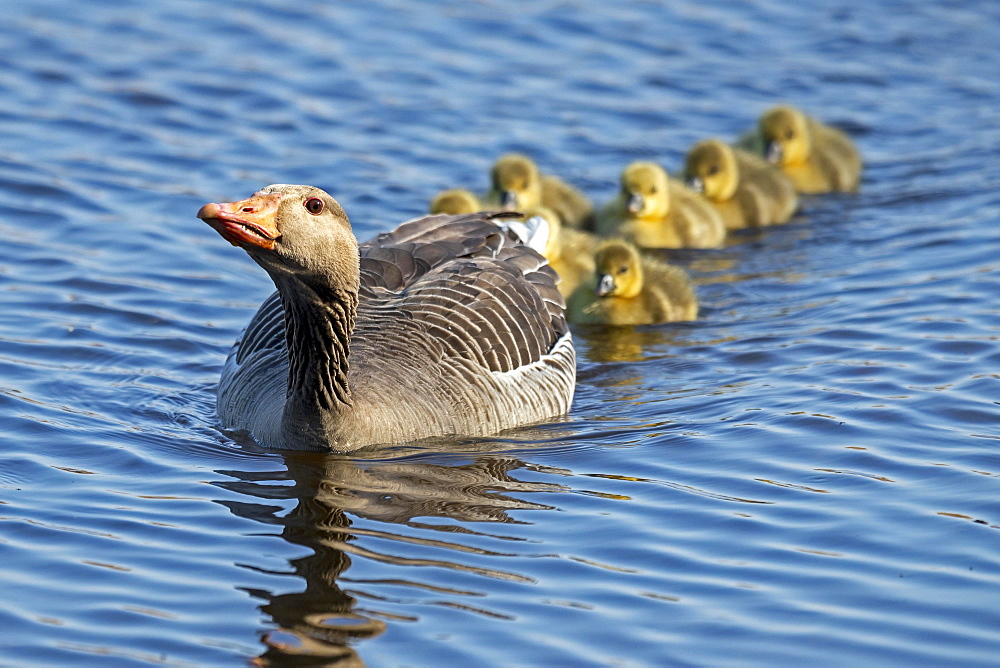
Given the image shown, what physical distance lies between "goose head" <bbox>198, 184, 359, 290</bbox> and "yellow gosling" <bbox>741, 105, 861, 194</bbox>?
758cm

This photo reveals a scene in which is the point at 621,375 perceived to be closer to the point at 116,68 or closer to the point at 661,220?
the point at 661,220

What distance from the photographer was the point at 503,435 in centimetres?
779

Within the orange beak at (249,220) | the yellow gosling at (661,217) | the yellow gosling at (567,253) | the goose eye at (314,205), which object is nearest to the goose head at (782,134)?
the yellow gosling at (661,217)

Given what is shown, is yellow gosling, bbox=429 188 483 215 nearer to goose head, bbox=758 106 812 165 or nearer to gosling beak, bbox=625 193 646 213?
gosling beak, bbox=625 193 646 213

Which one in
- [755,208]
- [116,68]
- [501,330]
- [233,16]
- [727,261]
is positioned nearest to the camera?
[501,330]

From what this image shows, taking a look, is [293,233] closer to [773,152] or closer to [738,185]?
[738,185]

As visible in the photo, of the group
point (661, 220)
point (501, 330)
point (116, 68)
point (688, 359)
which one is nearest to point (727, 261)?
point (661, 220)

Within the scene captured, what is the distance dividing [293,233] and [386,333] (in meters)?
1.41

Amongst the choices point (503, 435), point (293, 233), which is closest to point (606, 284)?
point (503, 435)

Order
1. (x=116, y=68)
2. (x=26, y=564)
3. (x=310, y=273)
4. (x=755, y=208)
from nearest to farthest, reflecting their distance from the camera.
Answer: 1. (x=26, y=564)
2. (x=310, y=273)
3. (x=755, y=208)
4. (x=116, y=68)

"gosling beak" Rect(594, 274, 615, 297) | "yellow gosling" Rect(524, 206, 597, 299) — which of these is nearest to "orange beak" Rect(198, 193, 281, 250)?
"gosling beak" Rect(594, 274, 615, 297)

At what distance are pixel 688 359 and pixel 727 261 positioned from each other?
2.70 m

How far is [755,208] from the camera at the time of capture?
12.7 m

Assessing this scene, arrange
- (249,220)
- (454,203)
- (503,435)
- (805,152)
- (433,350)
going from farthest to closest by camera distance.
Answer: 1. (805,152)
2. (454,203)
3. (503,435)
4. (433,350)
5. (249,220)
